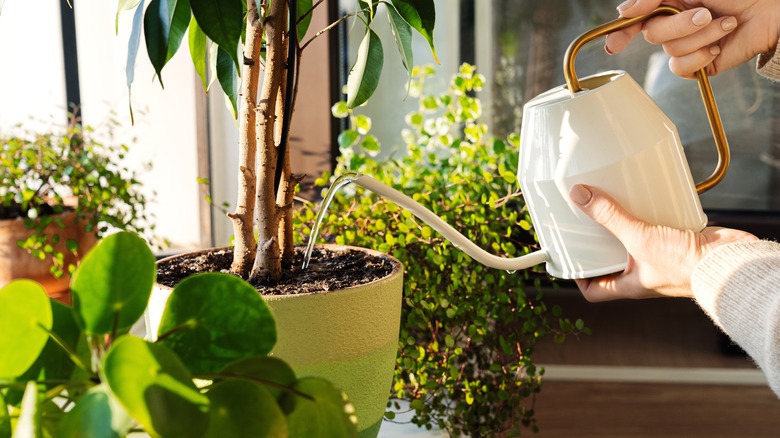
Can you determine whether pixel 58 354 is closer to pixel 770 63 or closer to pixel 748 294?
pixel 748 294

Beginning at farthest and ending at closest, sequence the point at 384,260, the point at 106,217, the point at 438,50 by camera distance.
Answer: the point at 438,50 → the point at 106,217 → the point at 384,260

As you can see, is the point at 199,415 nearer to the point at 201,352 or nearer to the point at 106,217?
the point at 201,352

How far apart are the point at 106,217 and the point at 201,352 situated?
3.06 feet

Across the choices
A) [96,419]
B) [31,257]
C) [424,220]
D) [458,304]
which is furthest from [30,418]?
[31,257]

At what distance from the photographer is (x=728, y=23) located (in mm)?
799

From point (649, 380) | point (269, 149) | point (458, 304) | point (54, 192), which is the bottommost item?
point (649, 380)

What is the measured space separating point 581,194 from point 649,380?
135 cm

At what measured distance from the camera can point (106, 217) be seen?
3.88ft

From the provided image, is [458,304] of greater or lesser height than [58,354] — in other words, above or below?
below

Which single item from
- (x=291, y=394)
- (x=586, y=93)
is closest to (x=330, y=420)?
(x=291, y=394)

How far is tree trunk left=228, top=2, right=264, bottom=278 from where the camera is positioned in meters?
0.68

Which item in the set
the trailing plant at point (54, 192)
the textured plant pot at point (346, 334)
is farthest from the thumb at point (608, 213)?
the trailing plant at point (54, 192)

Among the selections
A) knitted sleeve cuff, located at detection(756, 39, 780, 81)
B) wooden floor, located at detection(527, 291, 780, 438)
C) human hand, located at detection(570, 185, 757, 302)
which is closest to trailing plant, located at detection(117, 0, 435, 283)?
human hand, located at detection(570, 185, 757, 302)

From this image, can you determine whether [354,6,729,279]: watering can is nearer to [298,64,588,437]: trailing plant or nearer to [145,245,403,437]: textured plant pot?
[145,245,403,437]: textured plant pot
